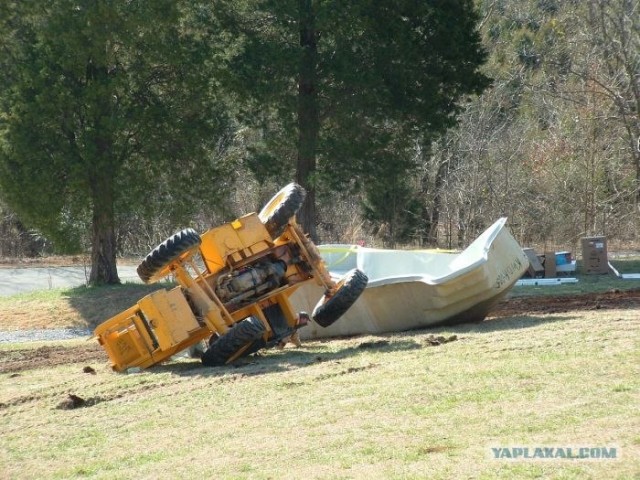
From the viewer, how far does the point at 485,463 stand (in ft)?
21.6

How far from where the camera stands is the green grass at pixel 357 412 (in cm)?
704

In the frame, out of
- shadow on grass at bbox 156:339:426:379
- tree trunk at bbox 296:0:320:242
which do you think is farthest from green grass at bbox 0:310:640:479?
tree trunk at bbox 296:0:320:242

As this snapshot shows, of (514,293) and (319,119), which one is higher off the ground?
(319,119)

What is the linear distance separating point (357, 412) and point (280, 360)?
165 inches

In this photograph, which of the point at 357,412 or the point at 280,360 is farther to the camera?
the point at 280,360

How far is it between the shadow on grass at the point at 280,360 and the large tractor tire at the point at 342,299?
0.43 meters

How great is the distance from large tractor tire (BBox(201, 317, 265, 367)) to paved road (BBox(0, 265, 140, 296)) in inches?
698

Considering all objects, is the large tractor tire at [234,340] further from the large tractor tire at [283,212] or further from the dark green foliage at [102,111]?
the dark green foliage at [102,111]

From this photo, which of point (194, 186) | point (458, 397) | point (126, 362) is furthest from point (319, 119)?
point (458, 397)

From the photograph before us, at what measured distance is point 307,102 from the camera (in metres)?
25.7

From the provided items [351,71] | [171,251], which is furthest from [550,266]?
[171,251]

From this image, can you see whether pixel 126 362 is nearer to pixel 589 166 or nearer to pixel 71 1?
pixel 71 1

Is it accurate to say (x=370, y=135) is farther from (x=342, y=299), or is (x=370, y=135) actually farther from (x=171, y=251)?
(x=171, y=251)

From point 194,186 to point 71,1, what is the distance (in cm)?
557
